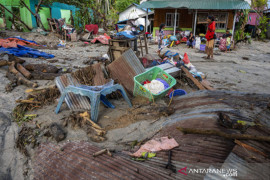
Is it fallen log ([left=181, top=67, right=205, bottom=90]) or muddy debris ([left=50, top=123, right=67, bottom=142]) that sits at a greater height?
fallen log ([left=181, top=67, right=205, bottom=90])

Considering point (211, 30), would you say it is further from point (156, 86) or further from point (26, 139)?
point (26, 139)

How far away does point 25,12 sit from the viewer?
51.1ft

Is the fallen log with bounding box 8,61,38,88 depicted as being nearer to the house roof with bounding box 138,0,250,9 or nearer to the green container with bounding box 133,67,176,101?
the green container with bounding box 133,67,176,101

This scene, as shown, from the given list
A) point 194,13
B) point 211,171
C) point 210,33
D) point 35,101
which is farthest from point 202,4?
point 211,171

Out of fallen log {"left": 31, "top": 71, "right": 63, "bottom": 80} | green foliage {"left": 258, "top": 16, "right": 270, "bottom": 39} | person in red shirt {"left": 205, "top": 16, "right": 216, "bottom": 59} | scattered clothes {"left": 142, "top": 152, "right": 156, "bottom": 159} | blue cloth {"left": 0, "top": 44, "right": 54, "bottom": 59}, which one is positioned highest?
green foliage {"left": 258, "top": 16, "right": 270, "bottom": 39}

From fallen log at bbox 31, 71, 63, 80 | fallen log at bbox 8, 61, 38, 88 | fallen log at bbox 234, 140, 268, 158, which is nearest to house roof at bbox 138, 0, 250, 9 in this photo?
fallen log at bbox 31, 71, 63, 80

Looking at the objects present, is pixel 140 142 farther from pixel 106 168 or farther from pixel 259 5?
pixel 259 5

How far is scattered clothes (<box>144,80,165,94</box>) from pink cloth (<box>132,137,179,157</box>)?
1.65m

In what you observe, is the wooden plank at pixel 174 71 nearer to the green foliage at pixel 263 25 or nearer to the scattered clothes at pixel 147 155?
the scattered clothes at pixel 147 155

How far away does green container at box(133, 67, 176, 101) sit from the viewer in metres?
3.90

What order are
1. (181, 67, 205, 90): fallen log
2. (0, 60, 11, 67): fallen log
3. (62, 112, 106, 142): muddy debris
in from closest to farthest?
(62, 112, 106, 142): muddy debris → (181, 67, 205, 90): fallen log → (0, 60, 11, 67): fallen log

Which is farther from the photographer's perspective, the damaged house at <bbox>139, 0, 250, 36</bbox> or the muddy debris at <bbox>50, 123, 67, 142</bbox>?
the damaged house at <bbox>139, 0, 250, 36</bbox>

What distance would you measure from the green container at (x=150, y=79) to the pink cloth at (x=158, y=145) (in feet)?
4.79

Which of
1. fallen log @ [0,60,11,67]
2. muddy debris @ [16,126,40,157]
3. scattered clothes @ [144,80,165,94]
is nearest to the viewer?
muddy debris @ [16,126,40,157]
